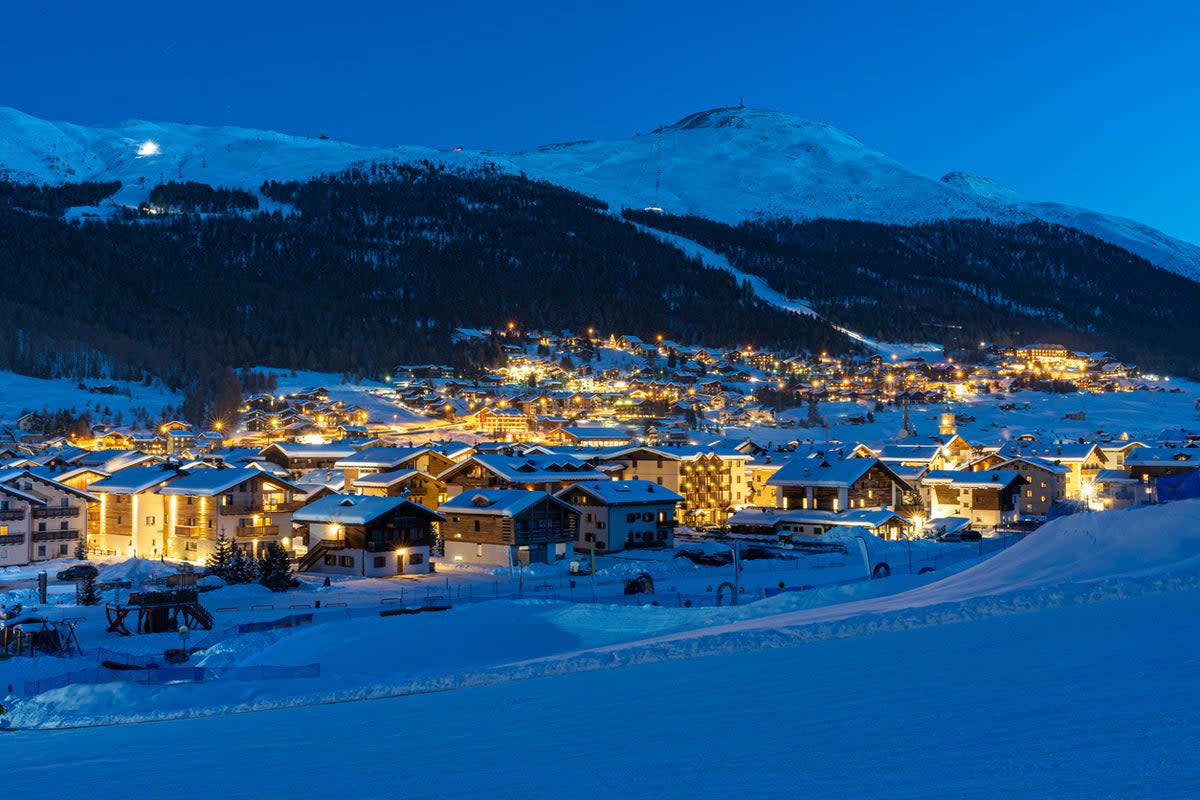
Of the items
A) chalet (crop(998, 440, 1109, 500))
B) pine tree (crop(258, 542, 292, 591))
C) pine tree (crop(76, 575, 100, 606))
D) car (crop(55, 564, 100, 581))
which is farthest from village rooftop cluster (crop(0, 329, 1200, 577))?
pine tree (crop(76, 575, 100, 606))

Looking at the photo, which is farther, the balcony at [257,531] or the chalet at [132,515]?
the chalet at [132,515]

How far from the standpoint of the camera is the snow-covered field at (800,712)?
17.8ft

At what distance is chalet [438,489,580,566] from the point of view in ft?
117

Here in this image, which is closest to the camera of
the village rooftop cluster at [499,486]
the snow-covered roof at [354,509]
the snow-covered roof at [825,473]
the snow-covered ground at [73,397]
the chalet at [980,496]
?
the snow-covered roof at [354,509]

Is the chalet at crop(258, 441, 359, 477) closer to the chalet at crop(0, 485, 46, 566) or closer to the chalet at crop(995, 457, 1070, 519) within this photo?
the chalet at crop(0, 485, 46, 566)

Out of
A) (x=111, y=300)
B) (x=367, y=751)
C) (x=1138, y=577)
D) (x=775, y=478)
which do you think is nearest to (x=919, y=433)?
(x=775, y=478)

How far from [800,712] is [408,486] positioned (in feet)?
130

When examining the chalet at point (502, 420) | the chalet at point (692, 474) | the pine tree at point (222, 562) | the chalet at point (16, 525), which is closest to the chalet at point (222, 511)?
the pine tree at point (222, 562)

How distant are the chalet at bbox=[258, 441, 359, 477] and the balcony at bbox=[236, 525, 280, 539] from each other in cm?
2238

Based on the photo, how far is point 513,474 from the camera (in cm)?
4478

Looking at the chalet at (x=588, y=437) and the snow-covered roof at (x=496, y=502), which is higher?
the chalet at (x=588, y=437)

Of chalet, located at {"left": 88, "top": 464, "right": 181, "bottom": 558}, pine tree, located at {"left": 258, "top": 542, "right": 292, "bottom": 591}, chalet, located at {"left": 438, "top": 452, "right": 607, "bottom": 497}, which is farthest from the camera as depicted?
chalet, located at {"left": 438, "top": 452, "right": 607, "bottom": 497}

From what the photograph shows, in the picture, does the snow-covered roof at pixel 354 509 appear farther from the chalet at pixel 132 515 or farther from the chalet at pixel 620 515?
the chalet at pixel 132 515

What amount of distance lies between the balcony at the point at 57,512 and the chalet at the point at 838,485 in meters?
28.8
